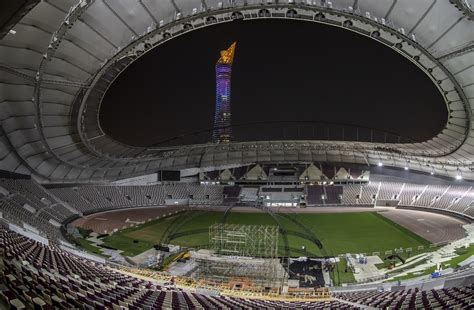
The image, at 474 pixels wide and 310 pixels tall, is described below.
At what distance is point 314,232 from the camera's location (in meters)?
44.9

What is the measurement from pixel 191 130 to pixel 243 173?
1283cm

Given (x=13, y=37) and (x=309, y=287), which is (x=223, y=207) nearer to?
(x=309, y=287)

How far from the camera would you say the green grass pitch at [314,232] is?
38.5 meters

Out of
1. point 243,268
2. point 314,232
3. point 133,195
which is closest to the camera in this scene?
point 243,268

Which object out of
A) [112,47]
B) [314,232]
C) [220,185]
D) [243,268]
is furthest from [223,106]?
[243,268]

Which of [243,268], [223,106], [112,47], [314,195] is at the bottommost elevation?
[243,268]

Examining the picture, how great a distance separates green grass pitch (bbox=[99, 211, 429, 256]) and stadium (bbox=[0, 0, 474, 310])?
14.2 inches

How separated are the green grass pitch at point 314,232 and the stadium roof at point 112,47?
533 inches

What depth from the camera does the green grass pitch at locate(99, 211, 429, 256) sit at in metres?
38.5

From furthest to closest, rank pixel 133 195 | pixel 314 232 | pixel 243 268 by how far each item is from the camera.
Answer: pixel 133 195 → pixel 314 232 → pixel 243 268

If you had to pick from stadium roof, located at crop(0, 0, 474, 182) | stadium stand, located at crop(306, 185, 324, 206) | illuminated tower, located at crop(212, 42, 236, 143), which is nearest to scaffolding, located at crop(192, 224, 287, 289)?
stadium roof, located at crop(0, 0, 474, 182)

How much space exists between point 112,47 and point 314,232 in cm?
3041

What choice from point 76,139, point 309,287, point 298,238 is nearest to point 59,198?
point 76,139

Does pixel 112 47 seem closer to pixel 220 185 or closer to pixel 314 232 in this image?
pixel 314 232
